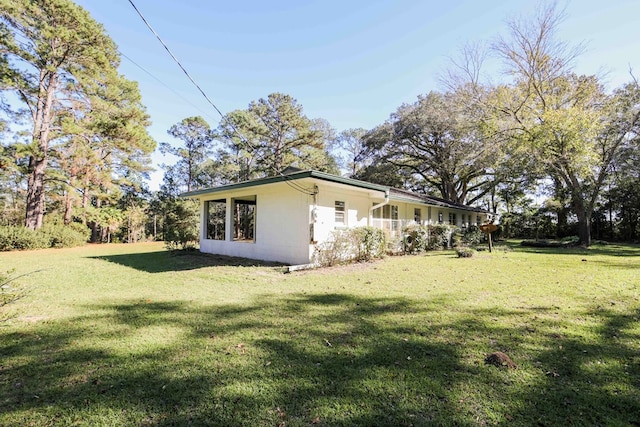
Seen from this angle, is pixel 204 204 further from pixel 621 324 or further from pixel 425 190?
pixel 425 190

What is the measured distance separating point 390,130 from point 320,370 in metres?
24.3

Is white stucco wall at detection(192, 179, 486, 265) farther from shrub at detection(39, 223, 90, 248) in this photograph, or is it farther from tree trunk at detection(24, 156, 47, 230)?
tree trunk at detection(24, 156, 47, 230)

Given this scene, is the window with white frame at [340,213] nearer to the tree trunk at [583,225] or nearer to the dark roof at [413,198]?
the dark roof at [413,198]

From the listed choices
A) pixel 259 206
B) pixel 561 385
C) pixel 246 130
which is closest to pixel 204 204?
pixel 259 206

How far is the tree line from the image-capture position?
47.2 ft

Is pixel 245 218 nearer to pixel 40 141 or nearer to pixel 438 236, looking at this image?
pixel 40 141

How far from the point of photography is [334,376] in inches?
102

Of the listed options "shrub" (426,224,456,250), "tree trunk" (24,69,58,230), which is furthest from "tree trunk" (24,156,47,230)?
"shrub" (426,224,456,250)

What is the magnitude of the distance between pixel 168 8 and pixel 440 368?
8014 mm

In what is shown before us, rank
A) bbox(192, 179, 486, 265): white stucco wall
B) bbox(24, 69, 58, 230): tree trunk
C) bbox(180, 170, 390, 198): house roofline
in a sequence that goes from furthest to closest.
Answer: bbox(24, 69, 58, 230): tree trunk, bbox(192, 179, 486, 265): white stucco wall, bbox(180, 170, 390, 198): house roofline

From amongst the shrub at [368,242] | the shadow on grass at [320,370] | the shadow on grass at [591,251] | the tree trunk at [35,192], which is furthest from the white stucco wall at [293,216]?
the tree trunk at [35,192]

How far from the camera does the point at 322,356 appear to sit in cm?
298

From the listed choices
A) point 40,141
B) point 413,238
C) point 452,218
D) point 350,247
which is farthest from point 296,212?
point 40,141

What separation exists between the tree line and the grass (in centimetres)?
559
